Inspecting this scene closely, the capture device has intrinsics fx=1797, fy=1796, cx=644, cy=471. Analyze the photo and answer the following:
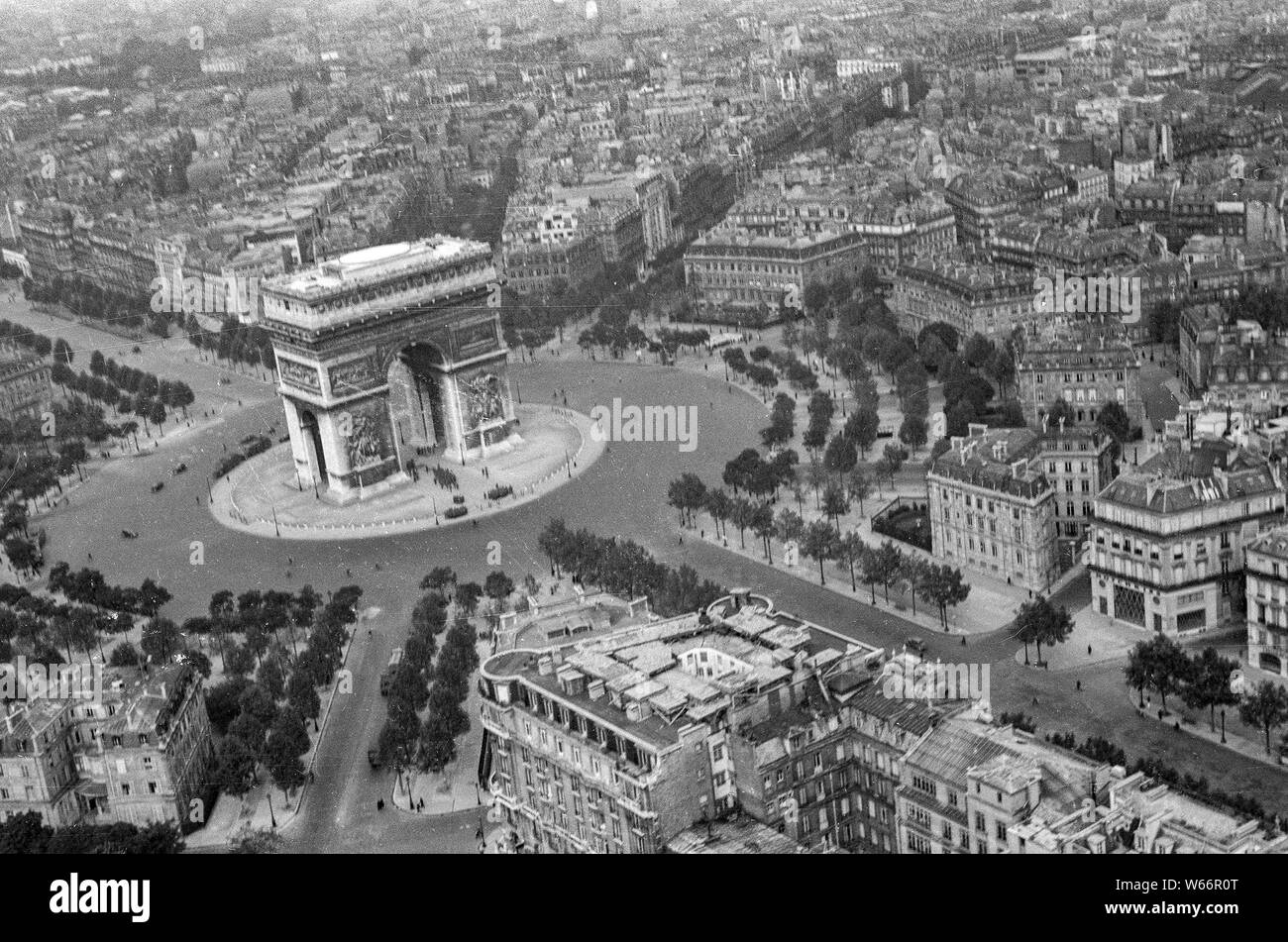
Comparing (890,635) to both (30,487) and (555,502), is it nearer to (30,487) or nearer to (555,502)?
(555,502)

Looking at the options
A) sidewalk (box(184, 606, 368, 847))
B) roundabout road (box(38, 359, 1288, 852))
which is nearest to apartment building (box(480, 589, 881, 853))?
roundabout road (box(38, 359, 1288, 852))

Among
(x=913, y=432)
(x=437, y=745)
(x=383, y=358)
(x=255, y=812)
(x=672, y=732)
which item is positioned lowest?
(x=913, y=432)

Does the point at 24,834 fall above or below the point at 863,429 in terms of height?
above

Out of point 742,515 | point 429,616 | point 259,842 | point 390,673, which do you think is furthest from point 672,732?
point 742,515

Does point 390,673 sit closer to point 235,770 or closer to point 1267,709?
point 235,770

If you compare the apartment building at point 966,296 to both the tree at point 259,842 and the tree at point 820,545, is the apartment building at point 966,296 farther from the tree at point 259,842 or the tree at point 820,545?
the tree at point 259,842

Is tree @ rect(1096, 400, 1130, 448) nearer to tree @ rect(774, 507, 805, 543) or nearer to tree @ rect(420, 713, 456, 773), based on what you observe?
tree @ rect(774, 507, 805, 543)
